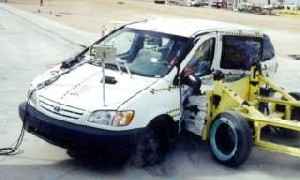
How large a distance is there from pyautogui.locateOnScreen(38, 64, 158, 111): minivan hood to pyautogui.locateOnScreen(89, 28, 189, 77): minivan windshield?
0.79ft

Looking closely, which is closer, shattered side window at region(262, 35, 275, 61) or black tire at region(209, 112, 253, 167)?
black tire at region(209, 112, 253, 167)

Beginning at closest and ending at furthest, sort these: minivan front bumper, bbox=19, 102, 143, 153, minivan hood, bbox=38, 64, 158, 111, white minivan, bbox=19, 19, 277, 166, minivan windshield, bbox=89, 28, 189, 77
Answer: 1. minivan front bumper, bbox=19, 102, 143, 153
2. white minivan, bbox=19, 19, 277, 166
3. minivan hood, bbox=38, 64, 158, 111
4. minivan windshield, bbox=89, 28, 189, 77

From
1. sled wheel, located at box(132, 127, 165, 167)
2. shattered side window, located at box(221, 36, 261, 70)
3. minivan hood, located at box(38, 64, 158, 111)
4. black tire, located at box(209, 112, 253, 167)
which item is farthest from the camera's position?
shattered side window, located at box(221, 36, 261, 70)

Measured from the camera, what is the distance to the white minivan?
6.23 meters

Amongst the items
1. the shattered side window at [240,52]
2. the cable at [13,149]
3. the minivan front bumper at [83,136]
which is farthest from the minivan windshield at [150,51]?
the cable at [13,149]

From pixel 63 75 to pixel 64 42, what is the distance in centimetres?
1541

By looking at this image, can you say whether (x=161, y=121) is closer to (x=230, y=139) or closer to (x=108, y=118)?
(x=108, y=118)

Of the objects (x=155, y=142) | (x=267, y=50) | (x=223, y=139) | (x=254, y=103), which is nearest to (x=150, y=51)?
(x=155, y=142)

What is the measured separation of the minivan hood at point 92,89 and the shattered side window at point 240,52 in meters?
1.48

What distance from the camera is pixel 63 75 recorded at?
23.7 ft

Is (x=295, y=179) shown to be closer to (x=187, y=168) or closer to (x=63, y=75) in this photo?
(x=187, y=168)

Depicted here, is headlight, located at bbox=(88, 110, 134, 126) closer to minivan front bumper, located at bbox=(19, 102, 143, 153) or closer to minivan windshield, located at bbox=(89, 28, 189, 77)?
minivan front bumper, located at bbox=(19, 102, 143, 153)

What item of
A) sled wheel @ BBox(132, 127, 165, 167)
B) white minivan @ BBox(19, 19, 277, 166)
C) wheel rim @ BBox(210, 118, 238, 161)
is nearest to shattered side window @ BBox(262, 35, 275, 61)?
white minivan @ BBox(19, 19, 277, 166)

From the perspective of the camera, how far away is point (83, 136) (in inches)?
242
